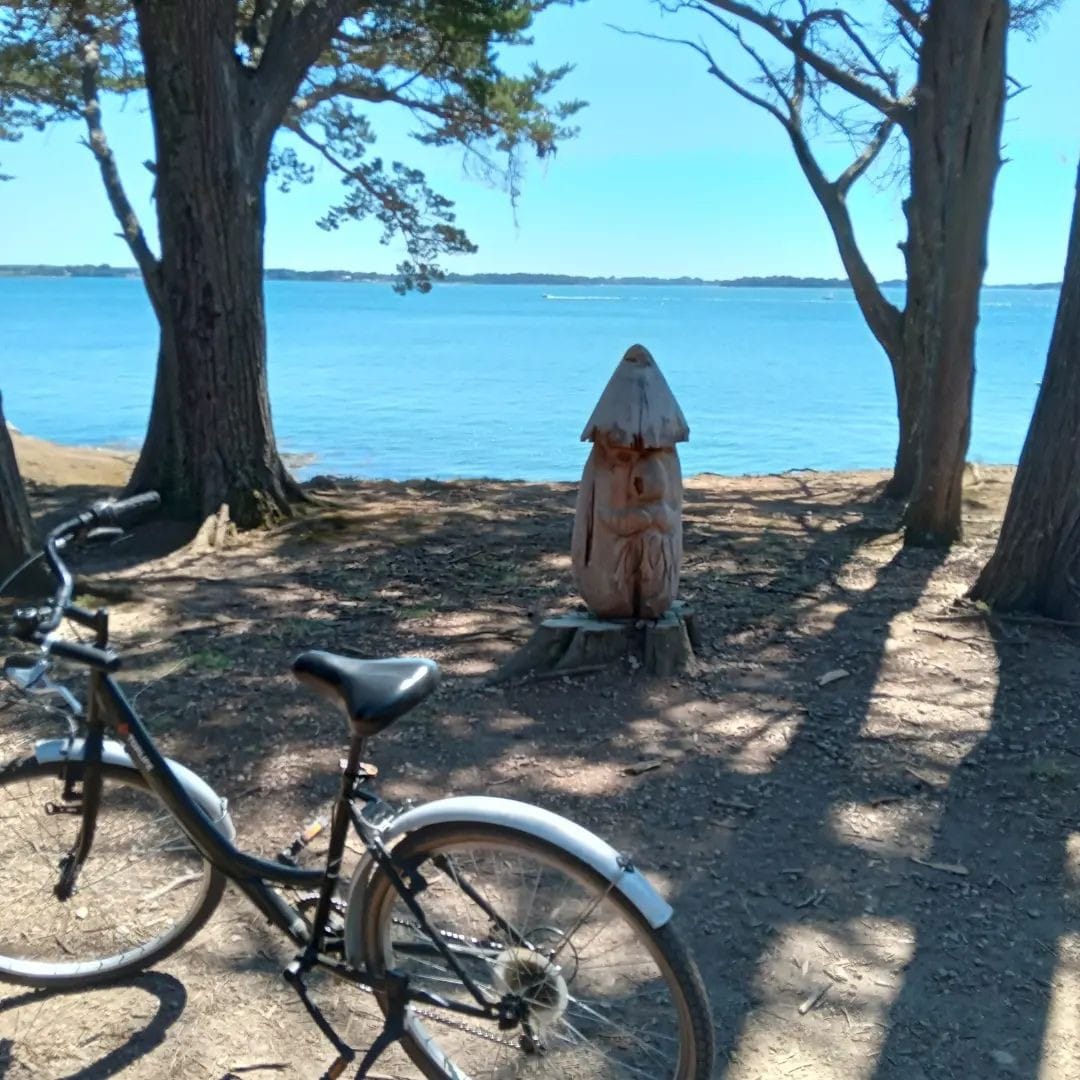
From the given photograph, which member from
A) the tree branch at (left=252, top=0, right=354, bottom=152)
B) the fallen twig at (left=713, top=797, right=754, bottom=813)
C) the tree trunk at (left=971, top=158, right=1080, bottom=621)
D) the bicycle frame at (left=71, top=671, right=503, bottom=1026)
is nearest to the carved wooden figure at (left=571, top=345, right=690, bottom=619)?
the fallen twig at (left=713, top=797, right=754, bottom=813)

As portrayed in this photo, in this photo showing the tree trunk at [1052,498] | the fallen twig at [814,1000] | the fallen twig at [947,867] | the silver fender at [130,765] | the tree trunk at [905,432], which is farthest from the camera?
the tree trunk at [905,432]

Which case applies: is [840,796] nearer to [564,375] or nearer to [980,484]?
[980,484]

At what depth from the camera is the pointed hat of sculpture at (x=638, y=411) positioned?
16.0 ft

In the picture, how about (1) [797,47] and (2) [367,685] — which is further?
(1) [797,47]

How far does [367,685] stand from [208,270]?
252 inches

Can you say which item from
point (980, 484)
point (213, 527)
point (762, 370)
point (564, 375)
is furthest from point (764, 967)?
point (762, 370)

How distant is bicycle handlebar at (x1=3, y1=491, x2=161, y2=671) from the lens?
7.65ft

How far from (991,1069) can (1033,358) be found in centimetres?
5859

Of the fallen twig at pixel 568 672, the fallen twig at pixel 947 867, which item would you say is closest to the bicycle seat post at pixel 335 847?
the fallen twig at pixel 947 867

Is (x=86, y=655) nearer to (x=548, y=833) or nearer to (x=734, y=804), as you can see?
(x=548, y=833)

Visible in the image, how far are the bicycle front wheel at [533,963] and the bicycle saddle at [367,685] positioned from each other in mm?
263

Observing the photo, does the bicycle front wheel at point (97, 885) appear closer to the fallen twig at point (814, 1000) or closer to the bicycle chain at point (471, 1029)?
the bicycle chain at point (471, 1029)

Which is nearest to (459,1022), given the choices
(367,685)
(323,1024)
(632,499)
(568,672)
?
(323,1024)

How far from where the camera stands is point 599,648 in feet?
16.8
